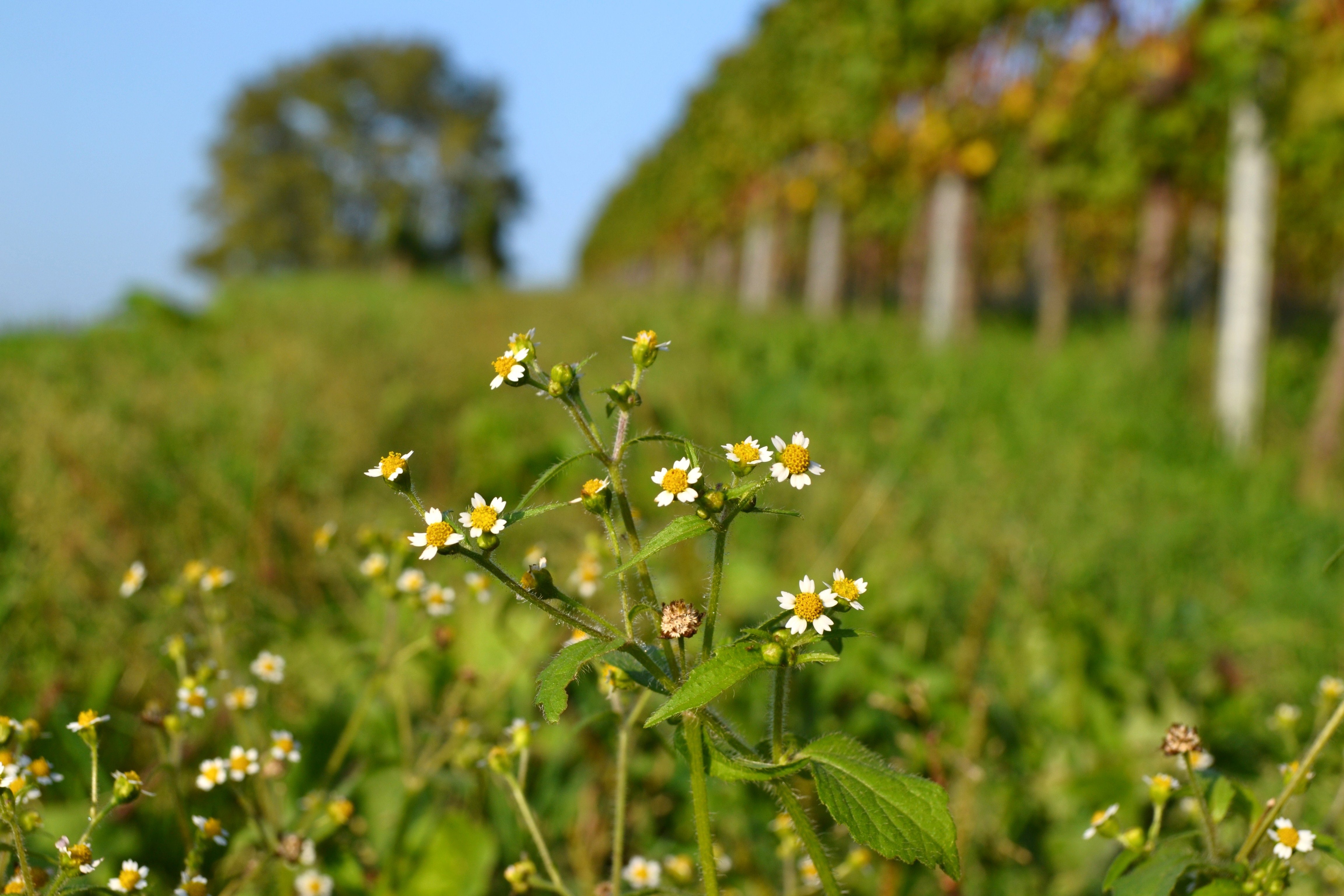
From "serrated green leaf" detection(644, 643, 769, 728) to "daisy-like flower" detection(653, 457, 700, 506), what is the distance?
15 cm

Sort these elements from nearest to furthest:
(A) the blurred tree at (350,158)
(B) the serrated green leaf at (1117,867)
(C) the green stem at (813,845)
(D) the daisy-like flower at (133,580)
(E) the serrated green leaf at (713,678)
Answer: (E) the serrated green leaf at (713,678), (C) the green stem at (813,845), (B) the serrated green leaf at (1117,867), (D) the daisy-like flower at (133,580), (A) the blurred tree at (350,158)

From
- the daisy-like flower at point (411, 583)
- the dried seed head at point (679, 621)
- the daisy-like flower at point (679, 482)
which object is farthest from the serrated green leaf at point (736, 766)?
the daisy-like flower at point (411, 583)

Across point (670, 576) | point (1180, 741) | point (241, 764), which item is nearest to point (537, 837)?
point (241, 764)

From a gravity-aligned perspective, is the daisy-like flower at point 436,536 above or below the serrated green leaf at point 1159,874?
above

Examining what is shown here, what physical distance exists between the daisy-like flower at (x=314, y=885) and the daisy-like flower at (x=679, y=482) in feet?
3.19

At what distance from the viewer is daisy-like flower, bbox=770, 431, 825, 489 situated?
962 millimetres

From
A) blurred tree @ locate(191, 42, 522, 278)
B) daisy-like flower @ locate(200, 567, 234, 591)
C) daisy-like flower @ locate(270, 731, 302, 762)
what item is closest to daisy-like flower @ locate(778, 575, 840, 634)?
daisy-like flower @ locate(270, 731, 302, 762)

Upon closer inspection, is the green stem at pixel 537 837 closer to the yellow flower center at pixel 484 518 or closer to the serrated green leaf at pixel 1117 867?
the yellow flower center at pixel 484 518

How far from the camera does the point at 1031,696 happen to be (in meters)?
2.62

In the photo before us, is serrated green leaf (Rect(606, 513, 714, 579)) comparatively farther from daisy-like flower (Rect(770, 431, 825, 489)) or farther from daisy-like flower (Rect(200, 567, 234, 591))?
daisy-like flower (Rect(200, 567, 234, 591))

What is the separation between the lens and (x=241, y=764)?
1.29 m

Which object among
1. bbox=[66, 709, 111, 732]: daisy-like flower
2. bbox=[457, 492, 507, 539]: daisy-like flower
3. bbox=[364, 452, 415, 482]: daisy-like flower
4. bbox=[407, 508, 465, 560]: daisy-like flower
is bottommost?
bbox=[66, 709, 111, 732]: daisy-like flower

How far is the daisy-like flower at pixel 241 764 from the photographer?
1.26m

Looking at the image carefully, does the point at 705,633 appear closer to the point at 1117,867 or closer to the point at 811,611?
the point at 811,611
